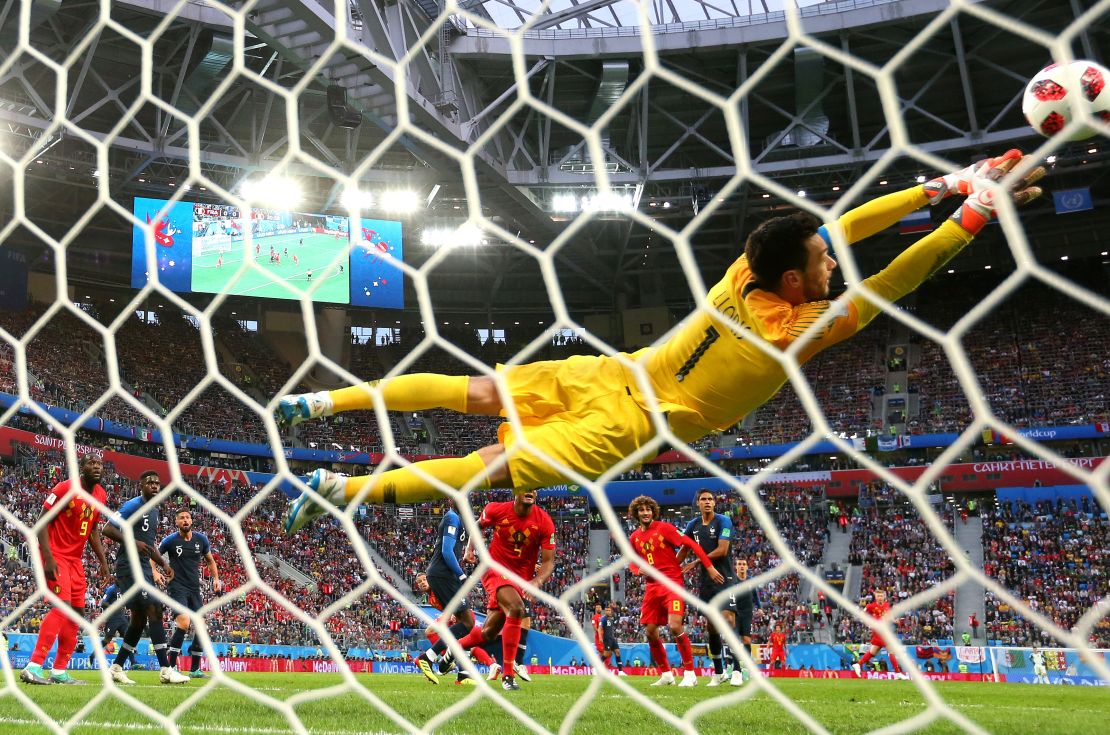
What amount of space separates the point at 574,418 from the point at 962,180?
4.63 feet

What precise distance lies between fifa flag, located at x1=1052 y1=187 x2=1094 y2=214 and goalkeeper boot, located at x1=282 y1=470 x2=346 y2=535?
2457 centimetres

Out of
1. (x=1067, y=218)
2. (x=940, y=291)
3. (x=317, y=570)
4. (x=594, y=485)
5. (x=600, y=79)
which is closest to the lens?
(x=594, y=485)

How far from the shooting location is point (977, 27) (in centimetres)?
1823

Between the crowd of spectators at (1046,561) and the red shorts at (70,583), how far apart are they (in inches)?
578

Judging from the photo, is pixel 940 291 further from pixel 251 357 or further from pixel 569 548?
pixel 251 357

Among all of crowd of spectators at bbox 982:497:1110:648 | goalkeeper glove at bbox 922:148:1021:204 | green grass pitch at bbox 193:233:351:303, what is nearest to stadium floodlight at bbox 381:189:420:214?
green grass pitch at bbox 193:233:351:303

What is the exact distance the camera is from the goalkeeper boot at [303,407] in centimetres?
322

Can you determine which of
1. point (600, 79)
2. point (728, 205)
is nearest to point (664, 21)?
point (600, 79)

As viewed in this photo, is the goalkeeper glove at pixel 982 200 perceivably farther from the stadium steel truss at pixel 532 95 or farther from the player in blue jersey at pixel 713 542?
the stadium steel truss at pixel 532 95

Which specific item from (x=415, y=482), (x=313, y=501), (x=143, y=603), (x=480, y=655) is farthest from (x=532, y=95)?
(x=313, y=501)

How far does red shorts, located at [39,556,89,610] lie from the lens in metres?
5.73

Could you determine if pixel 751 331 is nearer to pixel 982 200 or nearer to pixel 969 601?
pixel 982 200

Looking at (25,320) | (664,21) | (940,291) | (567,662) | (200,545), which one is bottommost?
(567,662)

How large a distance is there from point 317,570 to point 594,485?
2137cm
